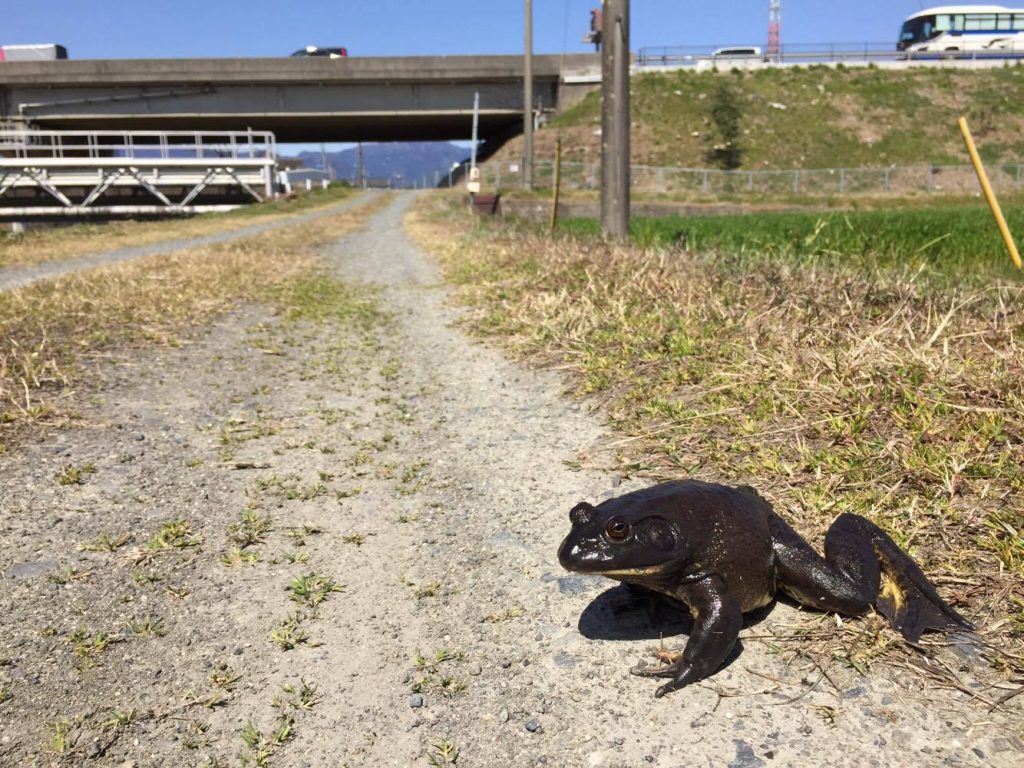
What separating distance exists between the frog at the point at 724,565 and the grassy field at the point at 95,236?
497 inches

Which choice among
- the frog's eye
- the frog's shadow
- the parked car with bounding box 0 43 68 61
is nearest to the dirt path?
the frog's shadow

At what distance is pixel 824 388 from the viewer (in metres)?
3.75

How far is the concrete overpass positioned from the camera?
4831cm

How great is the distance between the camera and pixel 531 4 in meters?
32.3

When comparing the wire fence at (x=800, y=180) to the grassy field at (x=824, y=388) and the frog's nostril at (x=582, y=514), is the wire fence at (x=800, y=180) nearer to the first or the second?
the grassy field at (x=824, y=388)

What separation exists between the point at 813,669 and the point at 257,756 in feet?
4.92

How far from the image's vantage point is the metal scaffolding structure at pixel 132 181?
30156 millimetres

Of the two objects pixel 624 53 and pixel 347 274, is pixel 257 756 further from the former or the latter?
pixel 624 53

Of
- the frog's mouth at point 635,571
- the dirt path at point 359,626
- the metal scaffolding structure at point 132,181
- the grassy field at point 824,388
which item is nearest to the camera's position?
the dirt path at point 359,626

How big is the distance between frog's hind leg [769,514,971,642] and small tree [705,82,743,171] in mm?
41667

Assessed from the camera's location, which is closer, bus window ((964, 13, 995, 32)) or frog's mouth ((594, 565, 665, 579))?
frog's mouth ((594, 565, 665, 579))

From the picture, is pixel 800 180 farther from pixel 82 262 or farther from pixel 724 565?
pixel 724 565

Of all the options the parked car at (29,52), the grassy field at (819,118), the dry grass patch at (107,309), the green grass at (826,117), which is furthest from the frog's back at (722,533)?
the parked car at (29,52)

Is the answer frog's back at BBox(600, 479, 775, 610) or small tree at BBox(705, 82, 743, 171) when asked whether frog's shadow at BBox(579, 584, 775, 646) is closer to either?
frog's back at BBox(600, 479, 775, 610)
